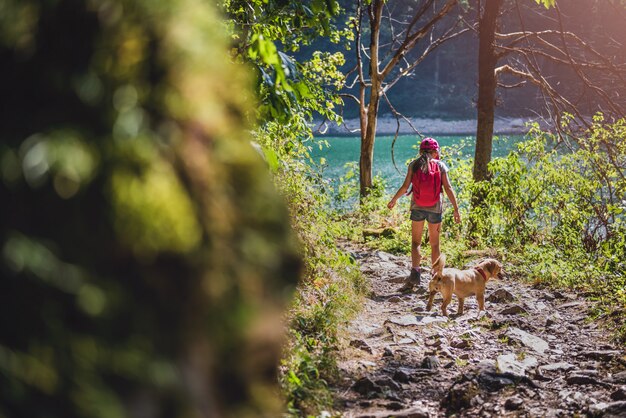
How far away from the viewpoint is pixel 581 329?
6039mm

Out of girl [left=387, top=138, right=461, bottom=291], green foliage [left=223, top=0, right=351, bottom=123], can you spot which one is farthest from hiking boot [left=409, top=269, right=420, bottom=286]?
green foliage [left=223, top=0, right=351, bottom=123]

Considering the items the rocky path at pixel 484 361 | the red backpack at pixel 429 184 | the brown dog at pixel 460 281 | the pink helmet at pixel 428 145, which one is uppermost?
the pink helmet at pixel 428 145

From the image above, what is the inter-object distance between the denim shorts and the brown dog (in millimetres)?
1095

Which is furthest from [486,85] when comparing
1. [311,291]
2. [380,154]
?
[380,154]

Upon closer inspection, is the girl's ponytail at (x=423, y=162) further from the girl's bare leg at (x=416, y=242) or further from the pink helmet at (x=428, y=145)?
the girl's bare leg at (x=416, y=242)

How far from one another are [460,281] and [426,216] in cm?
147

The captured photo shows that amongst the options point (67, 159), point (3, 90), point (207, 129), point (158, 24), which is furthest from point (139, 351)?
point (158, 24)

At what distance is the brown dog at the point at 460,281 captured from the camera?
6.67 meters

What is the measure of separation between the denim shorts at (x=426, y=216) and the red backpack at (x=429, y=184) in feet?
0.43

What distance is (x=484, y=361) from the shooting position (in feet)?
16.2

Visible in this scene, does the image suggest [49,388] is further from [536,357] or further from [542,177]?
[542,177]

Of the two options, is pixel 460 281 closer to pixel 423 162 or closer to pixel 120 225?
pixel 423 162

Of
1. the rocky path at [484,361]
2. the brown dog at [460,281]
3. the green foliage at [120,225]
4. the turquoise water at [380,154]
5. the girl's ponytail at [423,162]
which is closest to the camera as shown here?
the green foliage at [120,225]

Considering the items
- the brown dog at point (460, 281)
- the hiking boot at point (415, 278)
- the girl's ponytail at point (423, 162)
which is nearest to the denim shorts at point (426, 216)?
the girl's ponytail at point (423, 162)
